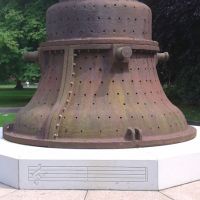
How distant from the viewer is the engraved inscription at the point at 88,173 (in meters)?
5.04

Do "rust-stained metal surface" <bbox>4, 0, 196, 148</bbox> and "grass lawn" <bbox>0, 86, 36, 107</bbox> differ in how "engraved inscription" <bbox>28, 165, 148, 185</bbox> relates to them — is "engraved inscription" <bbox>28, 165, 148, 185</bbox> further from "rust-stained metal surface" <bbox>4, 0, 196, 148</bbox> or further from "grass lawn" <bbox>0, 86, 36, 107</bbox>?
"grass lawn" <bbox>0, 86, 36, 107</bbox>

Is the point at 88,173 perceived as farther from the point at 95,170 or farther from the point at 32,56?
the point at 32,56

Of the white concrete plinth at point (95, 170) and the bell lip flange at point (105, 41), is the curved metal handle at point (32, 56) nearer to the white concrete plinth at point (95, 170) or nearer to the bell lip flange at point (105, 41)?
the bell lip flange at point (105, 41)

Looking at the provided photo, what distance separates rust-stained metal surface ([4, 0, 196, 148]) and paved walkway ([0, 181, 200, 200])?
77 centimetres

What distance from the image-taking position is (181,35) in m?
20.5

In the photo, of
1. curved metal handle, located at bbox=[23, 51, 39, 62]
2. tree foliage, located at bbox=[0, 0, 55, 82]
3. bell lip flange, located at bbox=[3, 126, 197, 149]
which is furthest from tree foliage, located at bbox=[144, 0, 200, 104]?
bell lip flange, located at bbox=[3, 126, 197, 149]

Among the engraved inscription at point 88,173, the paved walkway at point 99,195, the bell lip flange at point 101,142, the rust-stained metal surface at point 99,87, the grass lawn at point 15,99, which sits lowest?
the grass lawn at point 15,99

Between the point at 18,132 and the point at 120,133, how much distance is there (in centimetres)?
143

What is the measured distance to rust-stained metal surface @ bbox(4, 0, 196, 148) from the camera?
5.83 metres

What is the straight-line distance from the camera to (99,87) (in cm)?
618

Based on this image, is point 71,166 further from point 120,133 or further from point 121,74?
point 121,74

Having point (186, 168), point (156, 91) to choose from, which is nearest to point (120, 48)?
point (156, 91)

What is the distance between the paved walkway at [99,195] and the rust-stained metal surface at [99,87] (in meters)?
0.77

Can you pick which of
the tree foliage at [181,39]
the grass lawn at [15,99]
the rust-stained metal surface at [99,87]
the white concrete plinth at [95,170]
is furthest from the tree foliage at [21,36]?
the white concrete plinth at [95,170]
